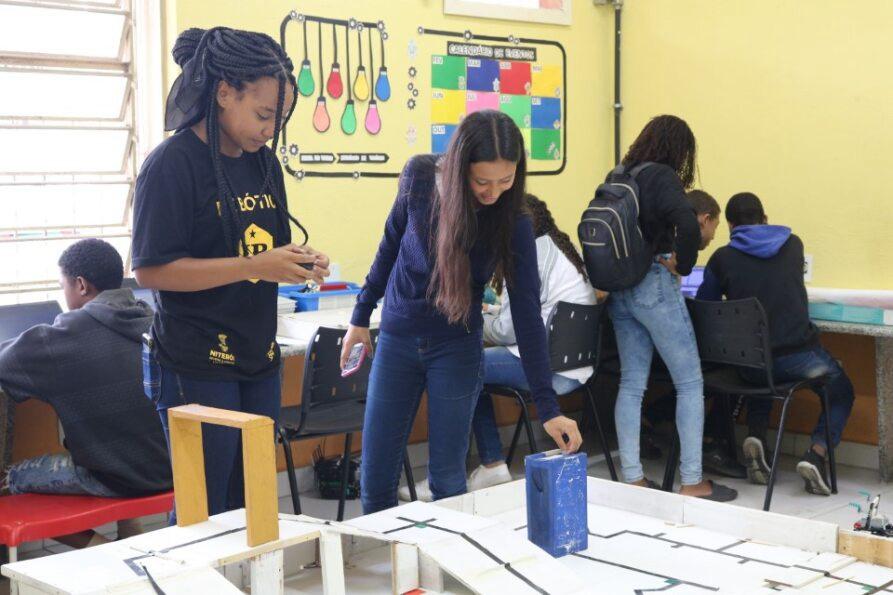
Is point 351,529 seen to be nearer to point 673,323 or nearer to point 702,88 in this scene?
point 673,323

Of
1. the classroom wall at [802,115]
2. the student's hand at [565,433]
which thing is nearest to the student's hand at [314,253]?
the student's hand at [565,433]

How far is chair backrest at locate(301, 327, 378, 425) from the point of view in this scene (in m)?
3.20

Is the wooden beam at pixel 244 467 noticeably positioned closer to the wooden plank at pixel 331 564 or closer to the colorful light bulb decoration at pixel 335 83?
the wooden plank at pixel 331 564

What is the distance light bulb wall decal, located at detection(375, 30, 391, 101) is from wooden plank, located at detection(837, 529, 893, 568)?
9.75ft


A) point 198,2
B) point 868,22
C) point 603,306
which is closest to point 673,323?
point 603,306

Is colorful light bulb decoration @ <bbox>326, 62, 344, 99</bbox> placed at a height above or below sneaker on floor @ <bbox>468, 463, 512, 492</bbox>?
above

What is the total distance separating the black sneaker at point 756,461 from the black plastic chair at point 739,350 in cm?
25

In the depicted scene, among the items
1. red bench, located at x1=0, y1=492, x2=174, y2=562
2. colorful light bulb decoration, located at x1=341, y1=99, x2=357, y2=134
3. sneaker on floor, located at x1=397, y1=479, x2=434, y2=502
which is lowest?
sneaker on floor, located at x1=397, y1=479, x2=434, y2=502

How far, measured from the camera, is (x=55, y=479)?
269 cm

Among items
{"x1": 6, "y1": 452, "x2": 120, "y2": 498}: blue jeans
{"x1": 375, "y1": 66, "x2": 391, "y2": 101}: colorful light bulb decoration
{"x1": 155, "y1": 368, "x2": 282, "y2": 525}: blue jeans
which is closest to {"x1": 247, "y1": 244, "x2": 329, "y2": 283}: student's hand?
{"x1": 155, "y1": 368, "x2": 282, "y2": 525}: blue jeans

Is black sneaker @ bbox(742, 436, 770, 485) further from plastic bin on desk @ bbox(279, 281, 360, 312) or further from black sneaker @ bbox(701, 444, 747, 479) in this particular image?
plastic bin on desk @ bbox(279, 281, 360, 312)

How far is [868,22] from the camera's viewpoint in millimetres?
4266

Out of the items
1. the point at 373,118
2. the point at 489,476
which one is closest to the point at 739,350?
the point at 489,476

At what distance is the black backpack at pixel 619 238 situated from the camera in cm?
364
